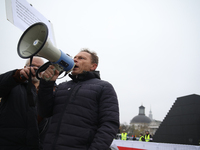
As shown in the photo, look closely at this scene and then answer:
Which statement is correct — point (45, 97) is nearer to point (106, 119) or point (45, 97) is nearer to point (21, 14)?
point (106, 119)

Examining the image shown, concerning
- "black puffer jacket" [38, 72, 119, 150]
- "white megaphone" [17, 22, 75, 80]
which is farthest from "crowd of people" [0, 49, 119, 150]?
"white megaphone" [17, 22, 75, 80]

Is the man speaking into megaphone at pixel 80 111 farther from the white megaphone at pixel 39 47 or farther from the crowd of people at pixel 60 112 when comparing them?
the white megaphone at pixel 39 47

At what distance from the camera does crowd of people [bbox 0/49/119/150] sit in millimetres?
1351

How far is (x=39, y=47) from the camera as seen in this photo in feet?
4.74

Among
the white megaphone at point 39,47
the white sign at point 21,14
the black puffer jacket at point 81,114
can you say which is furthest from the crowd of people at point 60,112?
the white sign at point 21,14

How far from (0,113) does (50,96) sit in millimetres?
516

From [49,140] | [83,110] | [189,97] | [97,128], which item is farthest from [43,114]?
[189,97]

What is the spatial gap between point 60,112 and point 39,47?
23.9 inches

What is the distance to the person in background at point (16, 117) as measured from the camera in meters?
1.54

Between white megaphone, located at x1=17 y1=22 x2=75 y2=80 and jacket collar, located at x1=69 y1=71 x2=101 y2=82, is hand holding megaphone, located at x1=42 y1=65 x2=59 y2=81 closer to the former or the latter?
white megaphone, located at x1=17 y1=22 x2=75 y2=80

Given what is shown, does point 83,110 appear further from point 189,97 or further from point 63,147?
point 189,97

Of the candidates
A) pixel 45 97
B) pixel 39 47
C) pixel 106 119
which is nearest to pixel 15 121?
pixel 45 97

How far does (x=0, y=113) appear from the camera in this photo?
1.62 metres

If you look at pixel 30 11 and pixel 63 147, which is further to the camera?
pixel 30 11
